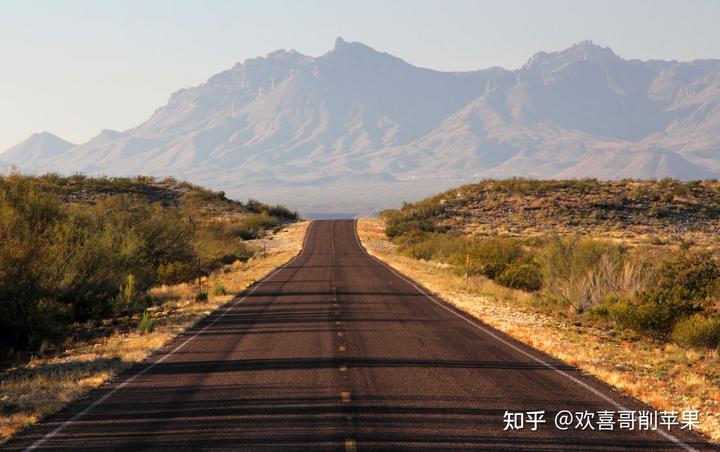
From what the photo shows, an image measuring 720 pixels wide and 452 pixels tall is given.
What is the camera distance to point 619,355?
14203 millimetres

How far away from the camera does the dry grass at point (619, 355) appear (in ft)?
34.9

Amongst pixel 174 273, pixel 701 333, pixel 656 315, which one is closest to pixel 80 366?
pixel 701 333

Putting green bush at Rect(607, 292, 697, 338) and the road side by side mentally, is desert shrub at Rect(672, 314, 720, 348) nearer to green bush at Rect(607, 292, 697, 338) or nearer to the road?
green bush at Rect(607, 292, 697, 338)

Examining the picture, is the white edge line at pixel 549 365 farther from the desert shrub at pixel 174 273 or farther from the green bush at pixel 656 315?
the desert shrub at pixel 174 273

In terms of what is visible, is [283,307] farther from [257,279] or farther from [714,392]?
[714,392]

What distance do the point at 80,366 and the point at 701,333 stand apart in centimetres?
1410

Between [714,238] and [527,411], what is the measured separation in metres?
50.8

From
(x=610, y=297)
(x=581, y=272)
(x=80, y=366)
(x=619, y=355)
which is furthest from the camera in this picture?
(x=581, y=272)


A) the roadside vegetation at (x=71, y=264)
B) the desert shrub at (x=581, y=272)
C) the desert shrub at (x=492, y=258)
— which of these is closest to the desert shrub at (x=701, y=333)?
the desert shrub at (x=581, y=272)

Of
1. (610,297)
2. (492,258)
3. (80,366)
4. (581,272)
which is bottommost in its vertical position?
(80,366)

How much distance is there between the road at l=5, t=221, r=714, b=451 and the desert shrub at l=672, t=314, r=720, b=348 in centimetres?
421

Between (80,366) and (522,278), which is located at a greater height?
(522,278)

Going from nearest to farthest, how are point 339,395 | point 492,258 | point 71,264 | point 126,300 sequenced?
point 339,395, point 71,264, point 126,300, point 492,258

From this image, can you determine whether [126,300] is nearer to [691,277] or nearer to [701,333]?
[701,333]
